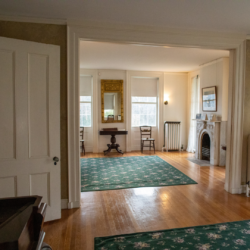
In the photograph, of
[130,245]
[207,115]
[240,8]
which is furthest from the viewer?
[207,115]

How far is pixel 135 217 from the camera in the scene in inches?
118

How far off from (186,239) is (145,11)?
2.84 meters

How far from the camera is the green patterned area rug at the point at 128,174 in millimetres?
4344

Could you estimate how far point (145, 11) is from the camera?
9.37 feet

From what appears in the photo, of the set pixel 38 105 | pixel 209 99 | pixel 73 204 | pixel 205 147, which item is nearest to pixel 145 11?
pixel 38 105

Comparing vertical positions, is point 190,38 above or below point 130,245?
above

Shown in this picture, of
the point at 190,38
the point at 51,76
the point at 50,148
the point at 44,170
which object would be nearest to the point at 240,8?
the point at 190,38

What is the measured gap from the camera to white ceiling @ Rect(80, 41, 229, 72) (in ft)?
15.8

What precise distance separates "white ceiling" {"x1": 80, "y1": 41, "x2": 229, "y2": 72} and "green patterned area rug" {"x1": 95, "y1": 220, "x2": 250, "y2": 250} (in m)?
3.59

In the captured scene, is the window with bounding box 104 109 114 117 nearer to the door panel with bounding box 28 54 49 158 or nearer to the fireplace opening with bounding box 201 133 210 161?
the fireplace opening with bounding box 201 133 210 161

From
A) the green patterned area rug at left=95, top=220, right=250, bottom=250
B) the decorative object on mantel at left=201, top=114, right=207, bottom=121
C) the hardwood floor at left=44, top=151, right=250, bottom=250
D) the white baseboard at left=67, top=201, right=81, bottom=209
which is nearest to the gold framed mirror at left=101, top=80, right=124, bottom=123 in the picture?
the decorative object on mantel at left=201, top=114, right=207, bottom=121

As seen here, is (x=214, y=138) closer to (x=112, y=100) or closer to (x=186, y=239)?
(x=112, y=100)

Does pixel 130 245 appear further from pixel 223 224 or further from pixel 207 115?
pixel 207 115

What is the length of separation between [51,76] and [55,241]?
197cm
